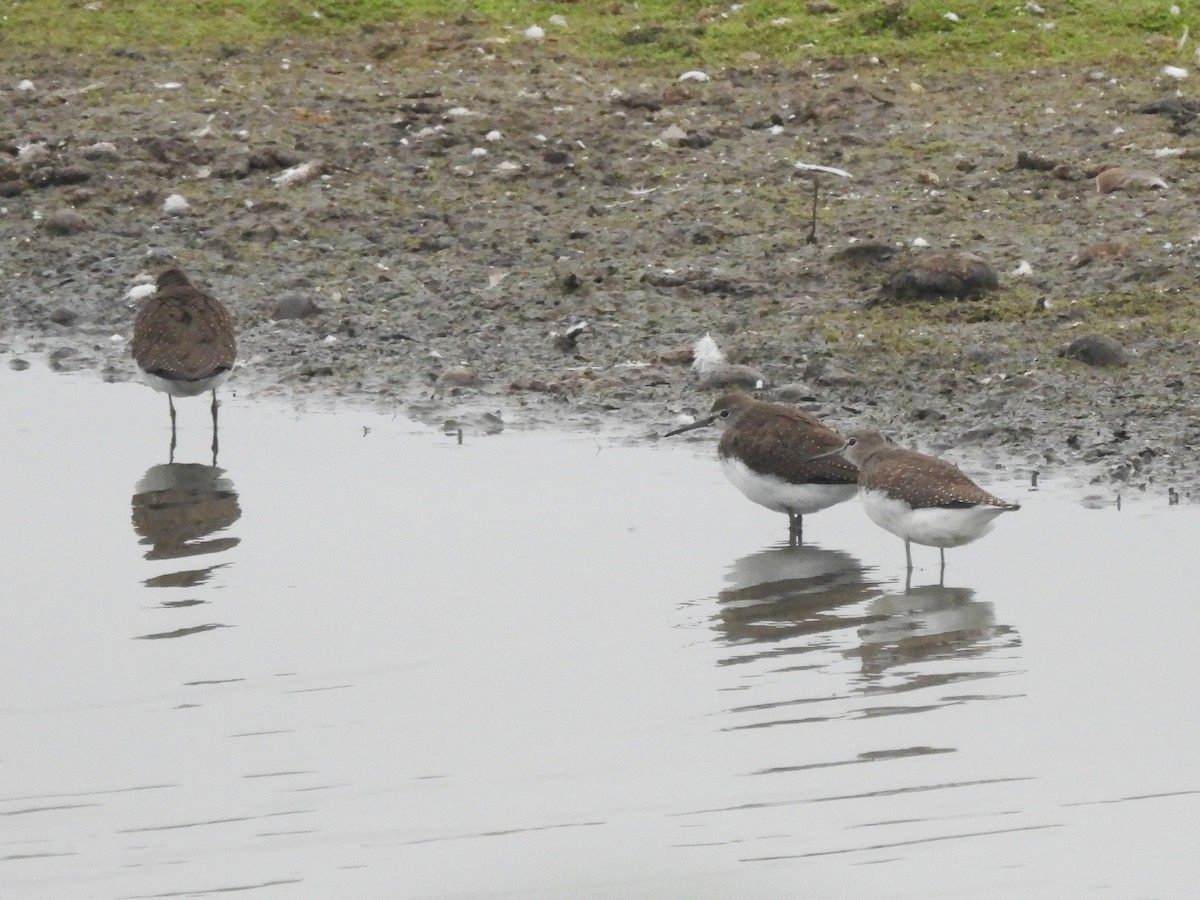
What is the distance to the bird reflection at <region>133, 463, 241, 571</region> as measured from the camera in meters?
8.36

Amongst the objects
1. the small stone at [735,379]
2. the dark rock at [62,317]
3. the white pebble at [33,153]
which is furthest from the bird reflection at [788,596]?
the white pebble at [33,153]

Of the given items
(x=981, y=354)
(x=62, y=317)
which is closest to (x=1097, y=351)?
(x=981, y=354)

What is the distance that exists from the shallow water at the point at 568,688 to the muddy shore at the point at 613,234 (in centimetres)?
126

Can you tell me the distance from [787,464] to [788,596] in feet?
3.30

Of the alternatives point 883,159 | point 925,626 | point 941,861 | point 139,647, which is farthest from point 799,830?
point 883,159

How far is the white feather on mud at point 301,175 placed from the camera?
14539 millimetres

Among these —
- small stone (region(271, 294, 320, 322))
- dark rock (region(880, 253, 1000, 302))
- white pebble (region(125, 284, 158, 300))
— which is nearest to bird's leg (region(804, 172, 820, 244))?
dark rock (region(880, 253, 1000, 302))

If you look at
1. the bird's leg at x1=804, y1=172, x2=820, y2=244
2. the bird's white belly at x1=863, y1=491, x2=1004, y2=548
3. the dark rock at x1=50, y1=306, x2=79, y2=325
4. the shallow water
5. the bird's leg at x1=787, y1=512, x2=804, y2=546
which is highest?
the bird's leg at x1=804, y1=172, x2=820, y2=244

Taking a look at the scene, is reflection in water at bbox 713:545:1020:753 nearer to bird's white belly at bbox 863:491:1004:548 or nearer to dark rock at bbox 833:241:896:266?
bird's white belly at bbox 863:491:1004:548

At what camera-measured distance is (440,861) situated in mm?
5086

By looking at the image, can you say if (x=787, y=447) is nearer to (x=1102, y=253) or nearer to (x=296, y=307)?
(x=1102, y=253)

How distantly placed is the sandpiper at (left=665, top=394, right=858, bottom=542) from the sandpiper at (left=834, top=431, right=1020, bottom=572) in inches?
14.0

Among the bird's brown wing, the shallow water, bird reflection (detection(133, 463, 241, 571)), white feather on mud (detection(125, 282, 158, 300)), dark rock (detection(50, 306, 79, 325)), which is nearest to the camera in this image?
the shallow water

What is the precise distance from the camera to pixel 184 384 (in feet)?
34.0
